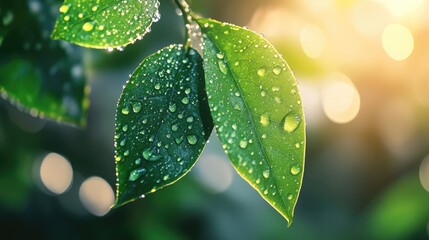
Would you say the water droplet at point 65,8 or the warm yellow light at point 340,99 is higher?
the water droplet at point 65,8

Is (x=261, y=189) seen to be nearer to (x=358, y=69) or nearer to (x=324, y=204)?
(x=358, y=69)

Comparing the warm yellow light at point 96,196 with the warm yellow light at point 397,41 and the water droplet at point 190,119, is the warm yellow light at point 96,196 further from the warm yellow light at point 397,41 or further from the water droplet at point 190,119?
the water droplet at point 190,119

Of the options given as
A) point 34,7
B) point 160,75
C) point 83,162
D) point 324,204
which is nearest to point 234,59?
point 160,75

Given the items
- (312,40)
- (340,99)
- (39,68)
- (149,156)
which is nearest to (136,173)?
(149,156)

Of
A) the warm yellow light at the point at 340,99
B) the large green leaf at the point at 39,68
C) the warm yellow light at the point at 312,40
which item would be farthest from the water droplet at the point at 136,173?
the warm yellow light at the point at 340,99

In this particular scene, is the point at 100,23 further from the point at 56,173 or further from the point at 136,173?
the point at 56,173

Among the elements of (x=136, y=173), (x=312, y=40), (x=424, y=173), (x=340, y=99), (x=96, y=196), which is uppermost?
(x=136, y=173)

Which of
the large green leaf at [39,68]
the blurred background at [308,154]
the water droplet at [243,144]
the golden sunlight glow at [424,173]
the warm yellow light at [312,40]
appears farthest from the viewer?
the golden sunlight glow at [424,173]

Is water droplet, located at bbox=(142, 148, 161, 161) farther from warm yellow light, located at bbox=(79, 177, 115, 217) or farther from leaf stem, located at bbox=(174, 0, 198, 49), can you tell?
warm yellow light, located at bbox=(79, 177, 115, 217)
